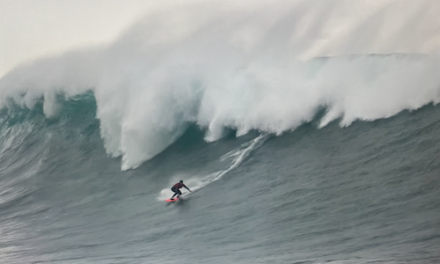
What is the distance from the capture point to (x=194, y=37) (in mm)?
15289

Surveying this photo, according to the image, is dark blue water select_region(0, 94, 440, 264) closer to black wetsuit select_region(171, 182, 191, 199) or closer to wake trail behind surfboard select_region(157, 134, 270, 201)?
wake trail behind surfboard select_region(157, 134, 270, 201)

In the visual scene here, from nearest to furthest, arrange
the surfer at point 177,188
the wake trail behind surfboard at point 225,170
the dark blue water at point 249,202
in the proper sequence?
the dark blue water at point 249,202, the surfer at point 177,188, the wake trail behind surfboard at point 225,170

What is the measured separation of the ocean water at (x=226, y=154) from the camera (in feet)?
21.1

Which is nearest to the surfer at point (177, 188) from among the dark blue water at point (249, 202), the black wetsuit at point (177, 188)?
the black wetsuit at point (177, 188)

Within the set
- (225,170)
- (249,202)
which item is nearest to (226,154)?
(225,170)

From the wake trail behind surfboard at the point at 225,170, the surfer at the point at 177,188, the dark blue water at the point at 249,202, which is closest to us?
the dark blue water at the point at 249,202

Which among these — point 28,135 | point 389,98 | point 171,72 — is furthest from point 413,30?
point 28,135

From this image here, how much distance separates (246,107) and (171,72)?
3.18m

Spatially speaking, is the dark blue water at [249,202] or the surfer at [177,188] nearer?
the dark blue water at [249,202]

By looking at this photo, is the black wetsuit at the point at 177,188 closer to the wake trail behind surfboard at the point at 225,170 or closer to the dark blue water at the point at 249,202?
the wake trail behind surfboard at the point at 225,170

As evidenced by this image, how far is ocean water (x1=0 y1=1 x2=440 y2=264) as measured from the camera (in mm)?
6441

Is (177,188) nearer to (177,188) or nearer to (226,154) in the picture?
(177,188)

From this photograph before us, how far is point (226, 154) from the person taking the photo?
11.0 m

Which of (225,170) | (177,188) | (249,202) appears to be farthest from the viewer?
(225,170)
